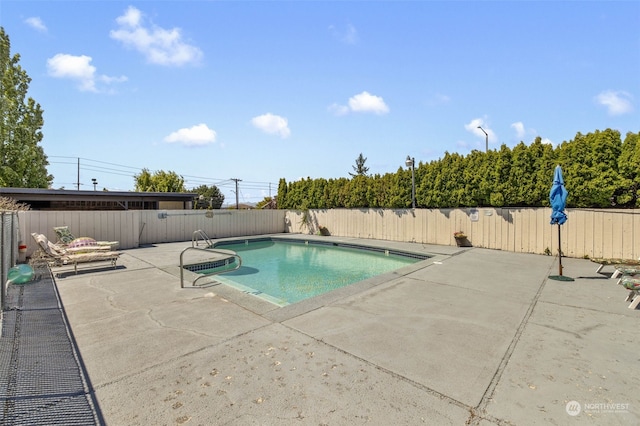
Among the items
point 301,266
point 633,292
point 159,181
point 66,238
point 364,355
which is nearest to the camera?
point 364,355

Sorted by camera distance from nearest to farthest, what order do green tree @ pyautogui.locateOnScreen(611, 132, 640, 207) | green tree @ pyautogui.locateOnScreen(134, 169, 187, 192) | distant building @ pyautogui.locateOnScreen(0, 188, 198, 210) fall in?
green tree @ pyautogui.locateOnScreen(611, 132, 640, 207)
distant building @ pyautogui.locateOnScreen(0, 188, 198, 210)
green tree @ pyautogui.locateOnScreen(134, 169, 187, 192)

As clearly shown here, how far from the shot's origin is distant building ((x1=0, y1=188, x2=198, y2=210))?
13.5 m

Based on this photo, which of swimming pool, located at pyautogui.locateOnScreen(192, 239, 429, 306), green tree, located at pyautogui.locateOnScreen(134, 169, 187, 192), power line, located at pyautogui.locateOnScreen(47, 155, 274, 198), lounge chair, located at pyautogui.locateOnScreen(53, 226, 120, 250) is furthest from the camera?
power line, located at pyautogui.locateOnScreen(47, 155, 274, 198)

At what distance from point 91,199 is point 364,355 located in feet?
60.4

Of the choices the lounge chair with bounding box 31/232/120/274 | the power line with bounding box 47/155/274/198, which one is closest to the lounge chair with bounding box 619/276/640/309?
the lounge chair with bounding box 31/232/120/274

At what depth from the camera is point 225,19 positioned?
7945 millimetres

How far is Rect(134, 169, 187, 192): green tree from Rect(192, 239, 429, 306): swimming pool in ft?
79.9

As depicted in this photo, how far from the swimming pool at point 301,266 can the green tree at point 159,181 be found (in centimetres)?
2437

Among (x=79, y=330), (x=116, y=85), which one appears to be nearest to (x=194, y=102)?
(x=116, y=85)

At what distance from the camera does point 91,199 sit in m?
15.7

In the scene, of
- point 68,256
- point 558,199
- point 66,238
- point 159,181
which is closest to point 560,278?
point 558,199

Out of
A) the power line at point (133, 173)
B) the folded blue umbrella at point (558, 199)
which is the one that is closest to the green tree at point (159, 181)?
the power line at point (133, 173)

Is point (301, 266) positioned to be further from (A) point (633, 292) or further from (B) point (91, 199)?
(B) point (91, 199)

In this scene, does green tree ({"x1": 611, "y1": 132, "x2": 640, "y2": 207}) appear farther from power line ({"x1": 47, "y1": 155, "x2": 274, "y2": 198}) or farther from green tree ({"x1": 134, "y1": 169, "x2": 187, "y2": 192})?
green tree ({"x1": 134, "y1": 169, "x2": 187, "y2": 192})
